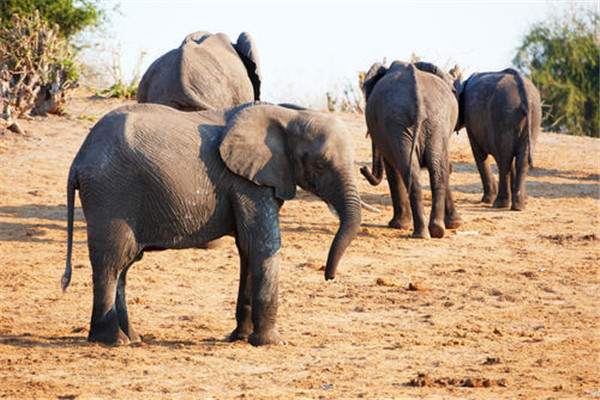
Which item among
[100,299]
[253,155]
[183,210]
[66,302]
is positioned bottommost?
[66,302]

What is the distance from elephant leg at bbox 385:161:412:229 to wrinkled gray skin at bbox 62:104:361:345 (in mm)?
4490

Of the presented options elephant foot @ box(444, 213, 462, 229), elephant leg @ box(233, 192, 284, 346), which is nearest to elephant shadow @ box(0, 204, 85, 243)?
elephant foot @ box(444, 213, 462, 229)

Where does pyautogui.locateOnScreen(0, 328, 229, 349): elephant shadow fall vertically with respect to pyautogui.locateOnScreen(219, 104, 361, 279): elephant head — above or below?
below

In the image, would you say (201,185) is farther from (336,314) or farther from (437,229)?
(437,229)

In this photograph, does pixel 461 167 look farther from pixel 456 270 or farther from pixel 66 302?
pixel 66 302

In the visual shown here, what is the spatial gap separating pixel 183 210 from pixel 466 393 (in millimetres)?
2054

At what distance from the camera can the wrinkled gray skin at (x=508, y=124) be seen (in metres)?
11.8

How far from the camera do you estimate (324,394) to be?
477 centimetres

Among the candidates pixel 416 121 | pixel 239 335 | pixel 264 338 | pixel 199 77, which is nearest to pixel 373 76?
pixel 416 121

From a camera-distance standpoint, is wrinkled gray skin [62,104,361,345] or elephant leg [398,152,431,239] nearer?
wrinkled gray skin [62,104,361,345]

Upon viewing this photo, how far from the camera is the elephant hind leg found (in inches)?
216

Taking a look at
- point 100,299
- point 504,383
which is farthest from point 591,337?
→ point 100,299

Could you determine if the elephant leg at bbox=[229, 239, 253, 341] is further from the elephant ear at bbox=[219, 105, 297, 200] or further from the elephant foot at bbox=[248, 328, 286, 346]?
the elephant ear at bbox=[219, 105, 297, 200]

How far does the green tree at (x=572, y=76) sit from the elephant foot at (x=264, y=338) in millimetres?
24633
